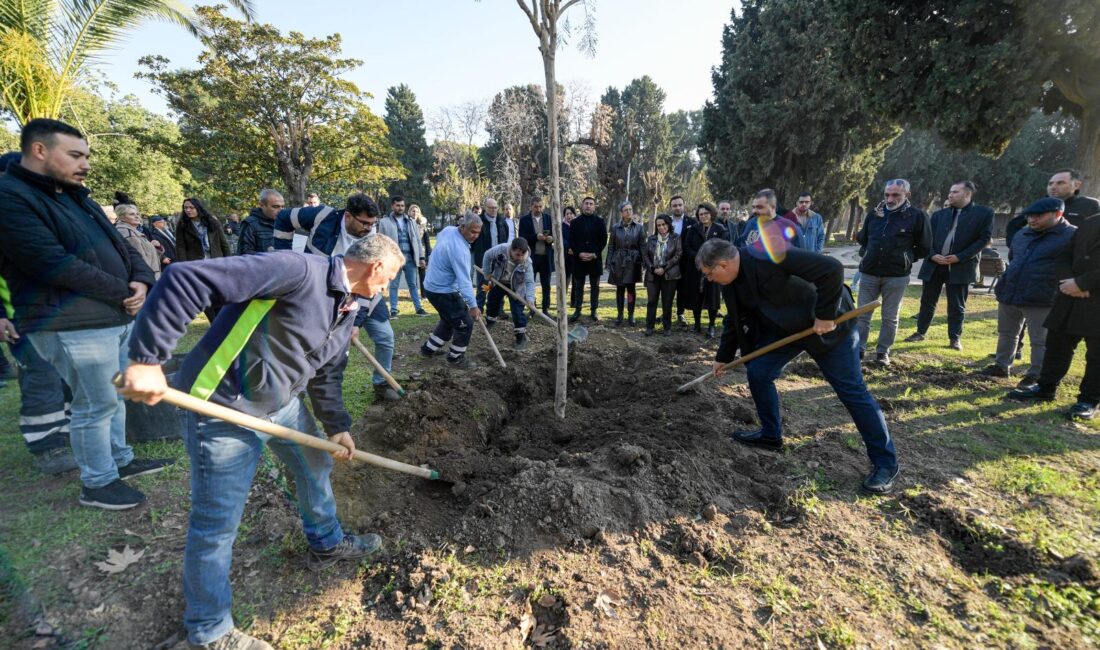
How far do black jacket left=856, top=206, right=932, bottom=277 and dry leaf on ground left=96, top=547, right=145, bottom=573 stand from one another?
7457mm

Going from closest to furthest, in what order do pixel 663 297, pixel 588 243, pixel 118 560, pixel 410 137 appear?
pixel 118 560 → pixel 663 297 → pixel 588 243 → pixel 410 137

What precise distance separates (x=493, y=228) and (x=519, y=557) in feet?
22.6

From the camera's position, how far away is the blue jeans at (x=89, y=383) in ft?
9.18

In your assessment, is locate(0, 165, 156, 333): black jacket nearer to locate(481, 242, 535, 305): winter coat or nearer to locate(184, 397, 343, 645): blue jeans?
locate(184, 397, 343, 645): blue jeans

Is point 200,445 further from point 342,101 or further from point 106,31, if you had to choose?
point 342,101

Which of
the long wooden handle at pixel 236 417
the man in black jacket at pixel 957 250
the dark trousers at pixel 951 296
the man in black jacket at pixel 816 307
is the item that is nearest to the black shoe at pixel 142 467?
the long wooden handle at pixel 236 417

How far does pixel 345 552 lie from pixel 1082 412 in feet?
21.3

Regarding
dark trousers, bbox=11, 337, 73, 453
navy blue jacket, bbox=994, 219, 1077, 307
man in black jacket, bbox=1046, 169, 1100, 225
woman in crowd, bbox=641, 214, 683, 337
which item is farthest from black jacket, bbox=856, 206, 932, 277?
dark trousers, bbox=11, 337, 73, 453

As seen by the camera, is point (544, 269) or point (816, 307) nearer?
point (816, 307)

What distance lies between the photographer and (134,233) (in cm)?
560

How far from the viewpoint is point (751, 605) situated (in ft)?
7.98

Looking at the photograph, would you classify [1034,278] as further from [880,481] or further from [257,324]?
[257,324]

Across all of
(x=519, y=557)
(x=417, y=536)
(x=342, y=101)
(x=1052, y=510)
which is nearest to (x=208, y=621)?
(x=417, y=536)

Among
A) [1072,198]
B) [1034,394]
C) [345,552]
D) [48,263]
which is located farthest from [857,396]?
[1072,198]
